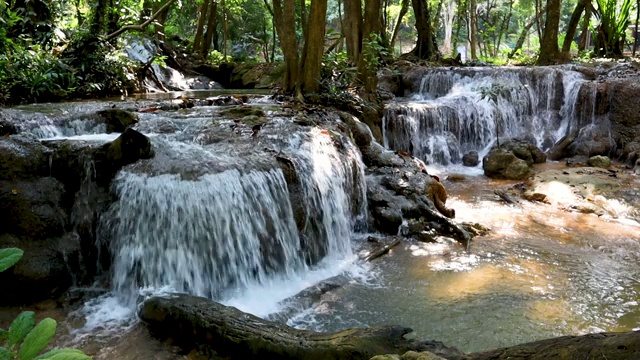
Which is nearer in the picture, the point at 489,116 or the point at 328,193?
the point at 328,193

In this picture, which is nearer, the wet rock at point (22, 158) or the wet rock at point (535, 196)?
the wet rock at point (22, 158)

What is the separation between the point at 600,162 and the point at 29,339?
35.1ft

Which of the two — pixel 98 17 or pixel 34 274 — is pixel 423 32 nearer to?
pixel 98 17

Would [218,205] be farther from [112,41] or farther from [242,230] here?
[112,41]

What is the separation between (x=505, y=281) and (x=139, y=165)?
4.14 meters

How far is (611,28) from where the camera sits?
15633 millimetres

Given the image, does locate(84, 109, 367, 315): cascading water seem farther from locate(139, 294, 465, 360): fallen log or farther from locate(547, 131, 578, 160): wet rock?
locate(547, 131, 578, 160): wet rock

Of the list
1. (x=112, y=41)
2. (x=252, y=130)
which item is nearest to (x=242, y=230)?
(x=252, y=130)

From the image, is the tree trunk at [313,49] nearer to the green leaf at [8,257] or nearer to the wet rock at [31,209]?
the wet rock at [31,209]

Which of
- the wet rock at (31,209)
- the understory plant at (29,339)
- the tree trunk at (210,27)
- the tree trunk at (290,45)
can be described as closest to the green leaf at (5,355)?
the understory plant at (29,339)

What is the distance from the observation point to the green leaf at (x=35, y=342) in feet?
3.05

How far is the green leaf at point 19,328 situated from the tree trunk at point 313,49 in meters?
→ 8.26

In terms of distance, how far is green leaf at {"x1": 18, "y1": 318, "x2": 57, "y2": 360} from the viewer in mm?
929

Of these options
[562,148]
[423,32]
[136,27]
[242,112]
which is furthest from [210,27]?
[562,148]
